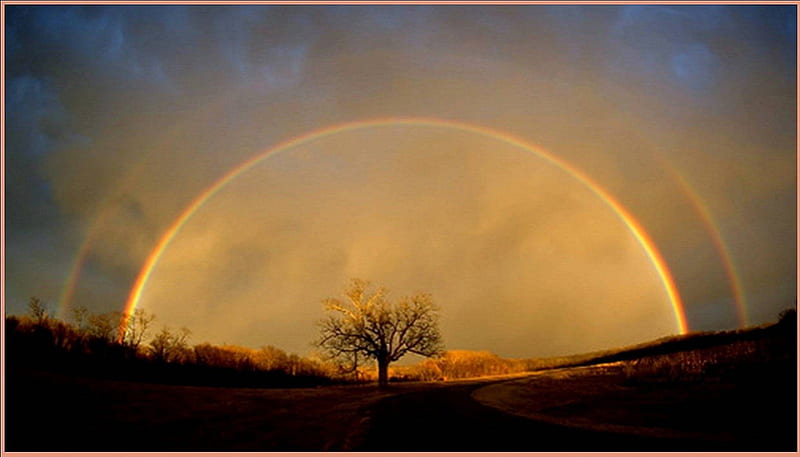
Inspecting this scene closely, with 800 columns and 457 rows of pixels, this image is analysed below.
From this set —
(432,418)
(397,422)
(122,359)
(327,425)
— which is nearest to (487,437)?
(397,422)

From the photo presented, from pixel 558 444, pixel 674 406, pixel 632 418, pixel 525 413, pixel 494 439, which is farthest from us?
pixel 525 413

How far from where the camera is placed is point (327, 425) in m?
20.2

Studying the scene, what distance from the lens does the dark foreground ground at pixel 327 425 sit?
14891 mm

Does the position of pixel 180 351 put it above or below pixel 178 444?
above

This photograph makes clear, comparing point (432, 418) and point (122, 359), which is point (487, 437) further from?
point (122, 359)

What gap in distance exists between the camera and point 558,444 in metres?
14.7

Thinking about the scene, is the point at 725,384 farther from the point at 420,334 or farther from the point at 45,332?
the point at 45,332

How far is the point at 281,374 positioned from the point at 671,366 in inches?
1618

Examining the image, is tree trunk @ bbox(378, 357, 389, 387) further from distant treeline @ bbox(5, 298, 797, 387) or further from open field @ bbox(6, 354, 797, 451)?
open field @ bbox(6, 354, 797, 451)

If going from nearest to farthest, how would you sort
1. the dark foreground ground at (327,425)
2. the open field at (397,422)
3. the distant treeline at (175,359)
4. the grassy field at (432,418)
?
the dark foreground ground at (327,425), the open field at (397,422), the grassy field at (432,418), the distant treeline at (175,359)

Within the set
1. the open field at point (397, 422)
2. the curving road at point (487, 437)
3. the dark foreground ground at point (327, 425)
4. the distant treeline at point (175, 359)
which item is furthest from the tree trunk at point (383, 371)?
the curving road at point (487, 437)

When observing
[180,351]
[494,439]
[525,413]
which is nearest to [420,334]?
[180,351]

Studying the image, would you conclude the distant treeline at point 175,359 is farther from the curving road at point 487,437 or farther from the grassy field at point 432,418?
the curving road at point 487,437

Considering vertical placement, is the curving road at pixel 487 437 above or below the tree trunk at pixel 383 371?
below
